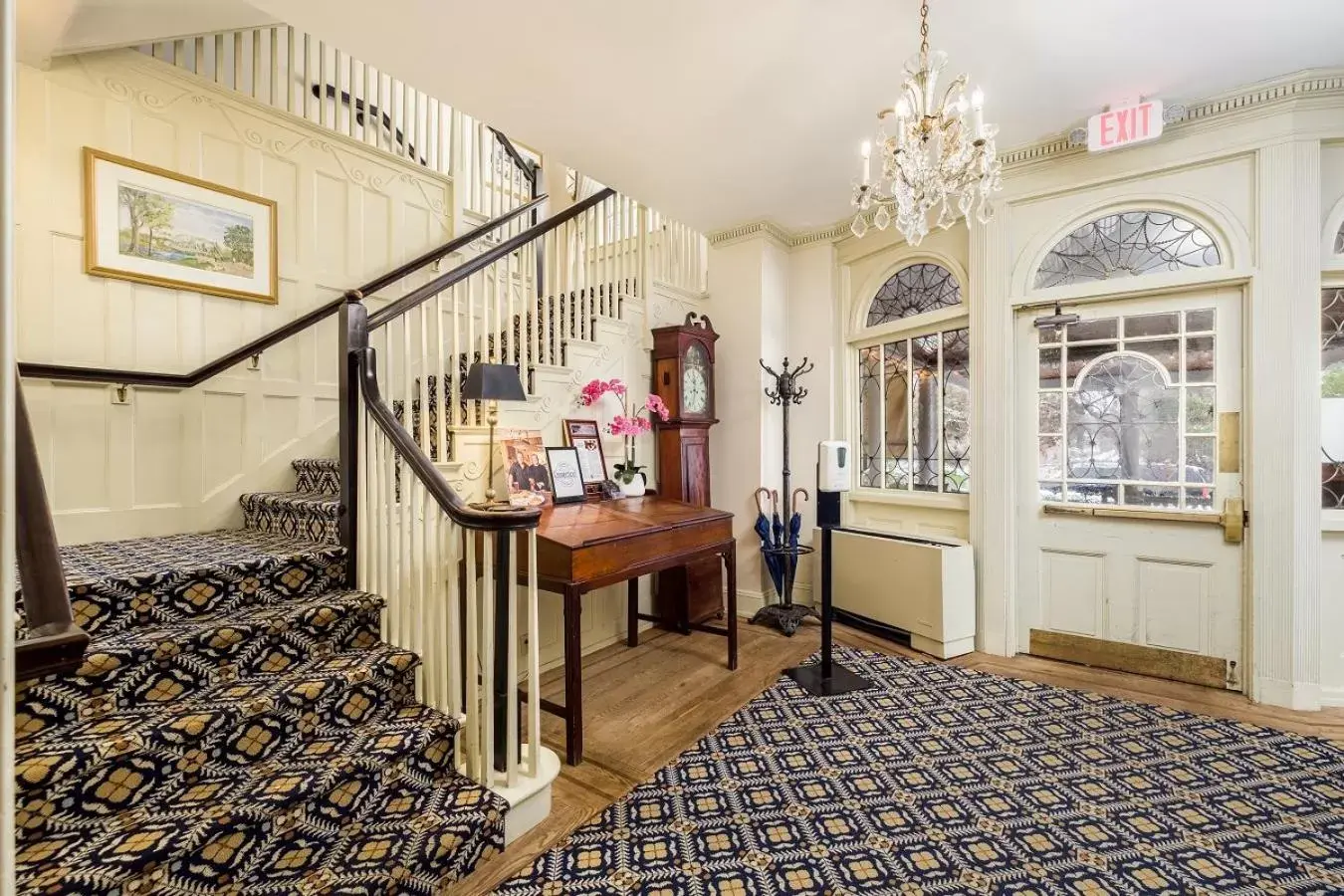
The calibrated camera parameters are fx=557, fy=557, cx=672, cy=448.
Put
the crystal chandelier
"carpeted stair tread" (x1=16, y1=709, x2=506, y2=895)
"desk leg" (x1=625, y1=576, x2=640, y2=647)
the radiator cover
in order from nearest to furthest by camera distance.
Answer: "carpeted stair tread" (x1=16, y1=709, x2=506, y2=895) < the crystal chandelier < the radiator cover < "desk leg" (x1=625, y1=576, x2=640, y2=647)

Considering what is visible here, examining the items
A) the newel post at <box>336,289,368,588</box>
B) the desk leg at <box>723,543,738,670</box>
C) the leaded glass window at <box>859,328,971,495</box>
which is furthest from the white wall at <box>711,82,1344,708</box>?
the newel post at <box>336,289,368,588</box>

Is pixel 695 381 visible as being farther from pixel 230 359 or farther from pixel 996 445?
pixel 230 359

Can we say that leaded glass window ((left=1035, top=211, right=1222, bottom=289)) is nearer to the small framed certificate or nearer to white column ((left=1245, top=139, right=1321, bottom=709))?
white column ((left=1245, top=139, right=1321, bottom=709))

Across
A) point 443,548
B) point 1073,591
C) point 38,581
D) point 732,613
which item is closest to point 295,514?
point 443,548

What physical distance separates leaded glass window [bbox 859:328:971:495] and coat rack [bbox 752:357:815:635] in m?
0.53

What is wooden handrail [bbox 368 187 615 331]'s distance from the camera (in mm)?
2369

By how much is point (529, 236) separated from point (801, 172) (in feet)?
5.67

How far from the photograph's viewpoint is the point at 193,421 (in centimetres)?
269

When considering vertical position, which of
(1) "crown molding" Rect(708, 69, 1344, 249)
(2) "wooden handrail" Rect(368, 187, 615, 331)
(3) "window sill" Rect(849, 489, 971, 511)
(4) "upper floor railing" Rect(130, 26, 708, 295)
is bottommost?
(3) "window sill" Rect(849, 489, 971, 511)

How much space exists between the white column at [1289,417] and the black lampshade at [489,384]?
362 cm

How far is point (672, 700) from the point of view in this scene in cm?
286

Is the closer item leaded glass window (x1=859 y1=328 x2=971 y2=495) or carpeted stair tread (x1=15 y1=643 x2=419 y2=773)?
carpeted stair tread (x1=15 y1=643 x2=419 y2=773)

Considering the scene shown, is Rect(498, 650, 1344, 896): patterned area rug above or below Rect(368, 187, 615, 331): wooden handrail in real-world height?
below

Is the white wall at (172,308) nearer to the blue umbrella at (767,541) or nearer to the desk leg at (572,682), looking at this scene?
the desk leg at (572,682)
